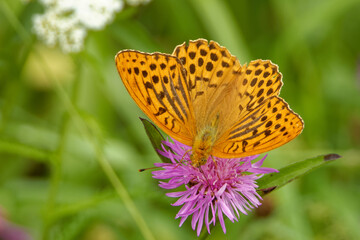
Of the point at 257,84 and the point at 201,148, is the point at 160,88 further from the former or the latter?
the point at 257,84

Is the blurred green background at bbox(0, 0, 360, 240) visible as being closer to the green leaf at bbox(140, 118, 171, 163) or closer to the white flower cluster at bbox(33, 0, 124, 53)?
the white flower cluster at bbox(33, 0, 124, 53)

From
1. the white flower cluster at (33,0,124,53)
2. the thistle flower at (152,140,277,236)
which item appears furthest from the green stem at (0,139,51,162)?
the thistle flower at (152,140,277,236)

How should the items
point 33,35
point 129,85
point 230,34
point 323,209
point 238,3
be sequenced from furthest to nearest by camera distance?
point 238,3 → point 230,34 → point 323,209 → point 33,35 → point 129,85

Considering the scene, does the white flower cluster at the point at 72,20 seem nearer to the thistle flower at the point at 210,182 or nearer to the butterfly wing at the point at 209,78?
the butterfly wing at the point at 209,78

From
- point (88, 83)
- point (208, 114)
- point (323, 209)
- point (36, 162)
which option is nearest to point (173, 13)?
point (88, 83)

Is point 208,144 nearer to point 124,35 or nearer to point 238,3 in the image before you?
point 124,35

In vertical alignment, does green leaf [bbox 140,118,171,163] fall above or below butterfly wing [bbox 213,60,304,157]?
above

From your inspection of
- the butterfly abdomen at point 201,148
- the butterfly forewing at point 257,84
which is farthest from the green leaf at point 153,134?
the butterfly forewing at point 257,84
